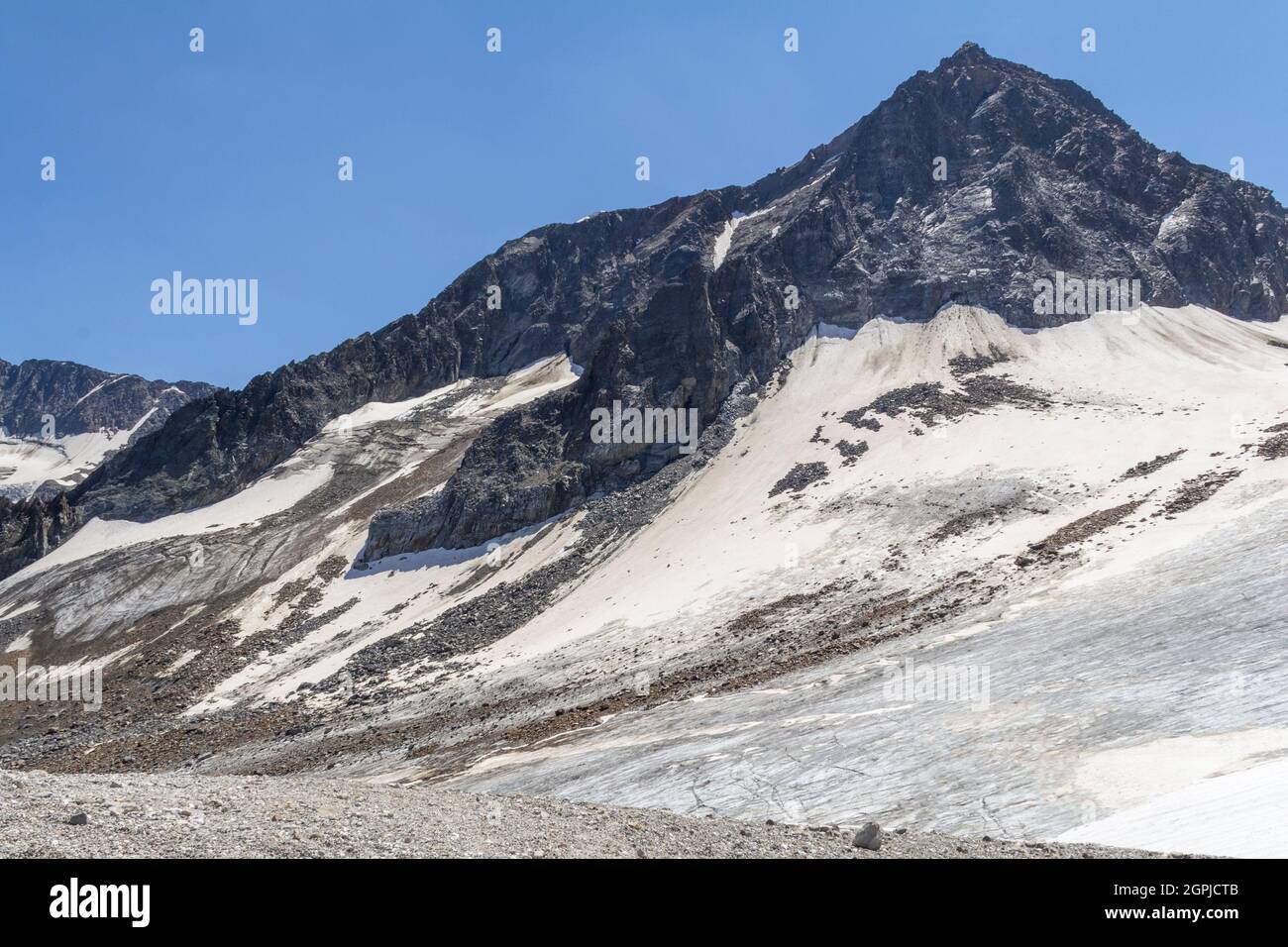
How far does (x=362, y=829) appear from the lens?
472 inches

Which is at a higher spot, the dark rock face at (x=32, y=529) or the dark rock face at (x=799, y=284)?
the dark rock face at (x=799, y=284)

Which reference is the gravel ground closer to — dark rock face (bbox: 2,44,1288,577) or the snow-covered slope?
the snow-covered slope

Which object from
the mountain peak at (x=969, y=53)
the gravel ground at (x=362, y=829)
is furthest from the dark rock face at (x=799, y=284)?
the gravel ground at (x=362, y=829)

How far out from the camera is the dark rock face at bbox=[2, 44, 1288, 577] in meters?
72.9

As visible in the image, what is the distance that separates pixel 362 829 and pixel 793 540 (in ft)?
119

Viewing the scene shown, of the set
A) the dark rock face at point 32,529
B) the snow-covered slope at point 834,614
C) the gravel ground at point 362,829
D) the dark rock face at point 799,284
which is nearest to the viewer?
the gravel ground at point 362,829

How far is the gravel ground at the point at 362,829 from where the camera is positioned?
416 inches

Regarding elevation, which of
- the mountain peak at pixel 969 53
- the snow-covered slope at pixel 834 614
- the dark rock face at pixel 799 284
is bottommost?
the snow-covered slope at pixel 834 614

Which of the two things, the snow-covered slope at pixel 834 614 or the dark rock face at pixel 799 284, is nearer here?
the snow-covered slope at pixel 834 614

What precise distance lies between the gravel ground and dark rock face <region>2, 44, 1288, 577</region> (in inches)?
2031

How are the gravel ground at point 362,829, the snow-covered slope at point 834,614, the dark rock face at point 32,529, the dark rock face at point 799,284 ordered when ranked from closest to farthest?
the gravel ground at point 362,829
the snow-covered slope at point 834,614
the dark rock face at point 799,284
the dark rock face at point 32,529

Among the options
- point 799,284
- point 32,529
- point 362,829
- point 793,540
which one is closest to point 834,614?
point 793,540

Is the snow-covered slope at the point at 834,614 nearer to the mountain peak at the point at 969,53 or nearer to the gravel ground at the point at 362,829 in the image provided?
the gravel ground at the point at 362,829

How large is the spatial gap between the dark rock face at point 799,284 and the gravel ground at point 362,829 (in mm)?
51584
